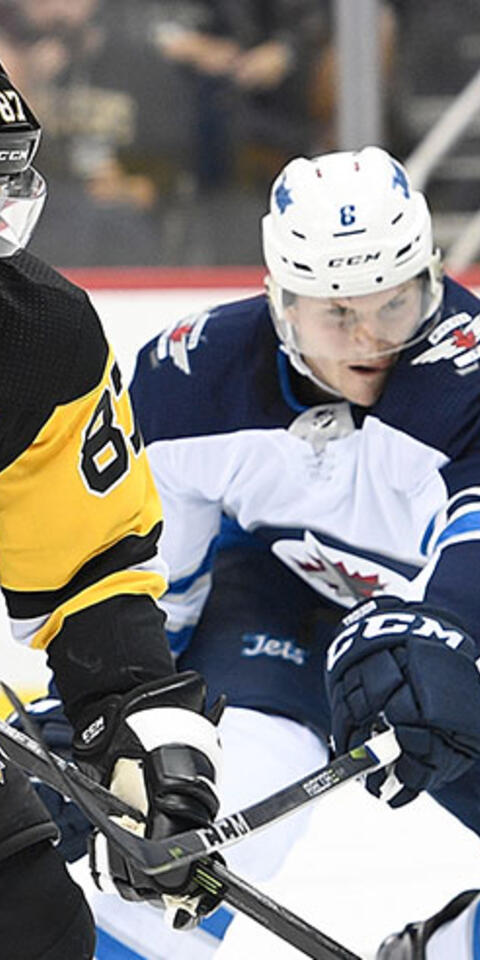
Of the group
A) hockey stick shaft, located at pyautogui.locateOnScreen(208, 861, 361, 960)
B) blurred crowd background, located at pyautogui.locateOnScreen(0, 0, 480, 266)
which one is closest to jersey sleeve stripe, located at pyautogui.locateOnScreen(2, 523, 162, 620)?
hockey stick shaft, located at pyautogui.locateOnScreen(208, 861, 361, 960)

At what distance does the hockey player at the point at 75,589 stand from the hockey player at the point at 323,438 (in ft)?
1.39

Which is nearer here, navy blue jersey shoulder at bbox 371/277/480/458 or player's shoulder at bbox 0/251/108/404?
player's shoulder at bbox 0/251/108/404

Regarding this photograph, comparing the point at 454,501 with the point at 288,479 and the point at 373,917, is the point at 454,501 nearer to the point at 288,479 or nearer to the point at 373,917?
the point at 288,479

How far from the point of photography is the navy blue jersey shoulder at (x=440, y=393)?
2.12 meters

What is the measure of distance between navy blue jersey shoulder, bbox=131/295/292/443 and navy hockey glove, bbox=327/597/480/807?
530mm

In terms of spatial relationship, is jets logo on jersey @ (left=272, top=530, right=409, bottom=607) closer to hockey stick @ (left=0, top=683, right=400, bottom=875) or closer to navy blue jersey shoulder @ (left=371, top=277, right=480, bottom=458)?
navy blue jersey shoulder @ (left=371, top=277, right=480, bottom=458)

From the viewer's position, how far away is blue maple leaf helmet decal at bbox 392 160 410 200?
2143mm

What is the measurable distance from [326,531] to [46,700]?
0.40 m

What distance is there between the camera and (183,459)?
2.29 m

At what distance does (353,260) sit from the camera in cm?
210

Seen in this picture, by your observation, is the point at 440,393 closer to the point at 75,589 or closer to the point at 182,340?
the point at 182,340

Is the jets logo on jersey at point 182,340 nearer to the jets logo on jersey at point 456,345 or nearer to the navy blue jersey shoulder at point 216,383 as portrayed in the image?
the navy blue jersey shoulder at point 216,383

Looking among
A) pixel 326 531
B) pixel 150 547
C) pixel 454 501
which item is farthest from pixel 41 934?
pixel 326 531

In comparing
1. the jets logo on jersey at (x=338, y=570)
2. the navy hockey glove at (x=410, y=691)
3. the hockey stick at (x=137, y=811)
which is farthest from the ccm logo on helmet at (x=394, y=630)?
the jets logo on jersey at (x=338, y=570)
